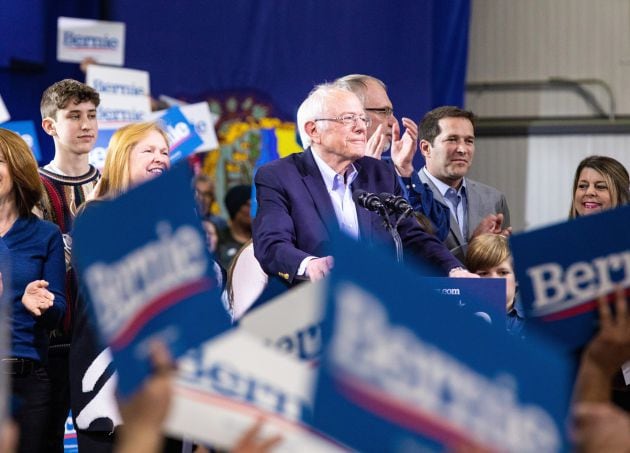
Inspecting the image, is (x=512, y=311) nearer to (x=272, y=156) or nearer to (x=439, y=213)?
(x=439, y=213)

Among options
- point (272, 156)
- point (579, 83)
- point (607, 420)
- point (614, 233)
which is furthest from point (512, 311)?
point (579, 83)

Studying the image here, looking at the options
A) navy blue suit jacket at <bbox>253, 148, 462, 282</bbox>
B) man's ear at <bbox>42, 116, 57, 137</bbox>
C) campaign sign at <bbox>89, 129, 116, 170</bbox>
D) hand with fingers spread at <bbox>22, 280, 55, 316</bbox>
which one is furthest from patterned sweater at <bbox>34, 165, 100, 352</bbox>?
campaign sign at <bbox>89, 129, 116, 170</bbox>

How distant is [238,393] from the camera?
1.72 metres

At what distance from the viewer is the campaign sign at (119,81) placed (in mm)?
6910

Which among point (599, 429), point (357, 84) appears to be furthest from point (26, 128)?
point (599, 429)

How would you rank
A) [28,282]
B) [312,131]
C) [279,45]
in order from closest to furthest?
[28,282], [312,131], [279,45]

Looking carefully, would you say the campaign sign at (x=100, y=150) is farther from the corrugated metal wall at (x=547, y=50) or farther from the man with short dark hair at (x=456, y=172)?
the corrugated metal wall at (x=547, y=50)

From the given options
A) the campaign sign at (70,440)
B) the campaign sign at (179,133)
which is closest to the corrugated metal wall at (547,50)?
the campaign sign at (179,133)

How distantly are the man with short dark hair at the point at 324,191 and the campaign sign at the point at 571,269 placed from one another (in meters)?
1.78

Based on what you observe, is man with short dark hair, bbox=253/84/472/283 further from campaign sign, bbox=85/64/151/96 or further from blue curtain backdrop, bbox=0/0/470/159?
blue curtain backdrop, bbox=0/0/470/159

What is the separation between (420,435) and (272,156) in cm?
822

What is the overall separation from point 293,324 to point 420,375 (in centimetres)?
34

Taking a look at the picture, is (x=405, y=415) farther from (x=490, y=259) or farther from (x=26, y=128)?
(x=26, y=128)

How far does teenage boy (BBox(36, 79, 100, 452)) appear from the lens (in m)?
4.20
